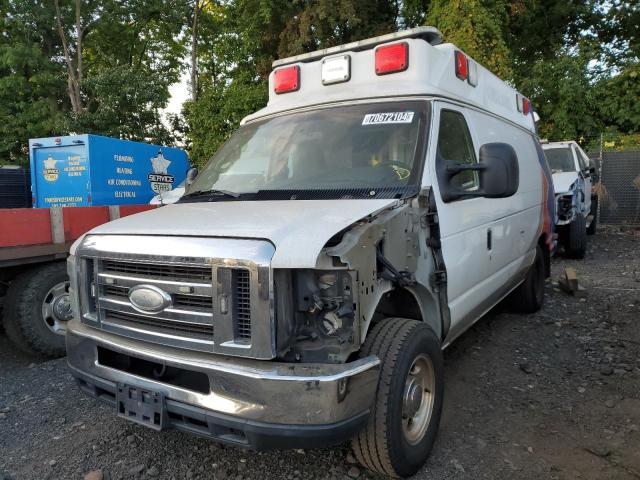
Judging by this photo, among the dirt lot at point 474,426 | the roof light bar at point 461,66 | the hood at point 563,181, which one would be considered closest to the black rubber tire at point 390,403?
the dirt lot at point 474,426

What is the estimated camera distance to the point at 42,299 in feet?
14.9

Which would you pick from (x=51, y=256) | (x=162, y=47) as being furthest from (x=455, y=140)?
(x=162, y=47)

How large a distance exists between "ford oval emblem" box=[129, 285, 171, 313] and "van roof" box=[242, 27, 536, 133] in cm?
189

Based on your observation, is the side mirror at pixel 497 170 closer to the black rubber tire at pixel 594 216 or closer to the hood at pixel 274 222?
the hood at pixel 274 222

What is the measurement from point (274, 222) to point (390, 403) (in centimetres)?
102

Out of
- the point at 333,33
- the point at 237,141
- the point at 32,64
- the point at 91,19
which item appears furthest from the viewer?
the point at 91,19

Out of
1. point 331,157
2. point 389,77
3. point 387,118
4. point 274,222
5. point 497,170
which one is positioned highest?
point 389,77

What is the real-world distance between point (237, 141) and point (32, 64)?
54.5ft

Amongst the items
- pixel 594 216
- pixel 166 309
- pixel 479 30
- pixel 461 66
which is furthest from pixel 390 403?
pixel 594 216

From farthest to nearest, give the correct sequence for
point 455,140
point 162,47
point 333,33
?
1. point 162,47
2. point 333,33
3. point 455,140

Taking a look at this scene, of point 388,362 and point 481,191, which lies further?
point 481,191

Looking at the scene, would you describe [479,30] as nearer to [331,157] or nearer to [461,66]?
[461,66]

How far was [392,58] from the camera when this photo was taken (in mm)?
3393

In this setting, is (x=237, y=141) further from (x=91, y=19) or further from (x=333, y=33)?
(x=91, y=19)
